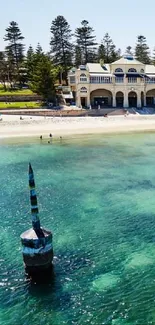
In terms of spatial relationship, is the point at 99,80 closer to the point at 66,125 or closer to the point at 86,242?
the point at 66,125

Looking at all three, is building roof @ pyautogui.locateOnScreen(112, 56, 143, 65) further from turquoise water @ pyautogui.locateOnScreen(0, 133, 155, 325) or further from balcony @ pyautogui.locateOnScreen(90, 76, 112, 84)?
turquoise water @ pyautogui.locateOnScreen(0, 133, 155, 325)

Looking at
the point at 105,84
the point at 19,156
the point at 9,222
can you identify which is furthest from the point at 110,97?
the point at 9,222

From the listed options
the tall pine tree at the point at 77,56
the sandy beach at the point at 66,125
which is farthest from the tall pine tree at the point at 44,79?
the tall pine tree at the point at 77,56

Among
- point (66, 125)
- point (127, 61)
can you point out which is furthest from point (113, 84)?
point (66, 125)

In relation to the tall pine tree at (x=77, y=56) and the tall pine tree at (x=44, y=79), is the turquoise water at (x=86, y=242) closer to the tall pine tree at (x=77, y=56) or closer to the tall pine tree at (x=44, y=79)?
the tall pine tree at (x=44, y=79)

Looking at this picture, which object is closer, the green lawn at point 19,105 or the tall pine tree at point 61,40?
the green lawn at point 19,105

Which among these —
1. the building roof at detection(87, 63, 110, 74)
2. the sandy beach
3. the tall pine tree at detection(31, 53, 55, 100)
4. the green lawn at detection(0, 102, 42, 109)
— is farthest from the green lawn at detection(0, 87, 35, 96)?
the sandy beach
